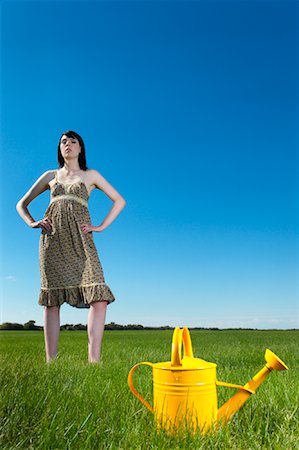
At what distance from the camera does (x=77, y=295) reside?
485cm

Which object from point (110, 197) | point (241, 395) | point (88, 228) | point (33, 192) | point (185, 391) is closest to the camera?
point (185, 391)

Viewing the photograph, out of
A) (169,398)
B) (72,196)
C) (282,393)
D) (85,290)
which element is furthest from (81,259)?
(169,398)

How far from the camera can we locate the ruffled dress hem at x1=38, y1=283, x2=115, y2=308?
4.73 meters

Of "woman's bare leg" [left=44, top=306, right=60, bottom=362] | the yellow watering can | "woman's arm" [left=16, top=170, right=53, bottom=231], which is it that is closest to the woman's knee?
"woman's bare leg" [left=44, top=306, right=60, bottom=362]

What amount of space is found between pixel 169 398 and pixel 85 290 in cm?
273

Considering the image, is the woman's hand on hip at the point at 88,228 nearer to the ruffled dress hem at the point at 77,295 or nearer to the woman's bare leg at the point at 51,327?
the ruffled dress hem at the point at 77,295

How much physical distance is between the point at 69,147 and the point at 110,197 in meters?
0.68

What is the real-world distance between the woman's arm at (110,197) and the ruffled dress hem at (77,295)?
0.56 meters

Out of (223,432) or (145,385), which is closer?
(223,432)

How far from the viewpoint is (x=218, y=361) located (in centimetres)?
532

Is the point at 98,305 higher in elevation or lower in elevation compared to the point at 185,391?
higher

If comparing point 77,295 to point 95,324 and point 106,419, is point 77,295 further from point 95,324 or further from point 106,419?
point 106,419

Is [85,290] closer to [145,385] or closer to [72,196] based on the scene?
[72,196]

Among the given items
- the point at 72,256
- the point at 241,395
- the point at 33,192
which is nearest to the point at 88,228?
the point at 72,256
